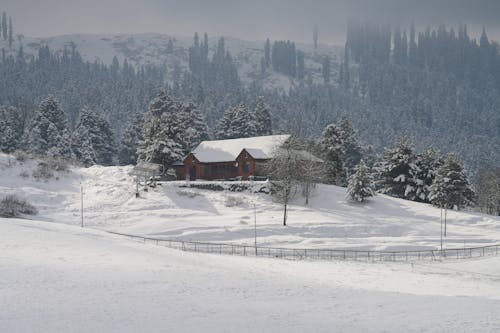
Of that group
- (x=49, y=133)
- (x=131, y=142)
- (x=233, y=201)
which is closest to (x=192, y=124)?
(x=131, y=142)

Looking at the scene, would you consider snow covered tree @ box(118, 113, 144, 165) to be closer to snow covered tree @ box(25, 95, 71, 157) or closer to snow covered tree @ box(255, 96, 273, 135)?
snow covered tree @ box(25, 95, 71, 157)

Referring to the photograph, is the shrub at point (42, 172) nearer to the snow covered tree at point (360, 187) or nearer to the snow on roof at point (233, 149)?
the snow on roof at point (233, 149)

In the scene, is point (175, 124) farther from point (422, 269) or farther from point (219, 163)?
point (422, 269)

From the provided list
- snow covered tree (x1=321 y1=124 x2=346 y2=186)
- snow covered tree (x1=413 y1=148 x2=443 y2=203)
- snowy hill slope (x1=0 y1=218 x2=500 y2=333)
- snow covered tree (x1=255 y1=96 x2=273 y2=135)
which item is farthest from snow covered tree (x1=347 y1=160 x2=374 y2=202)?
snow covered tree (x1=255 y1=96 x2=273 y2=135)

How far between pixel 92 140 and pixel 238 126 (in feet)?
93.9

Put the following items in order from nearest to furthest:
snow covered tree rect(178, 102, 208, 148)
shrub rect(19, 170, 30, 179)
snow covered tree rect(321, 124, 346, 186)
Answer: shrub rect(19, 170, 30, 179) < snow covered tree rect(321, 124, 346, 186) < snow covered tree rect(178, 102, 208, 148)

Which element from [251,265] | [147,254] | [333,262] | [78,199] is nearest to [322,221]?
[333,262]

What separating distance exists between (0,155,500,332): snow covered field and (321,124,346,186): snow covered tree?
920 cm

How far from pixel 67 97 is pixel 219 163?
426 feet

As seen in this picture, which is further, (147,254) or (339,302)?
(147,254)

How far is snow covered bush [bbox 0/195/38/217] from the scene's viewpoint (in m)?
51.0

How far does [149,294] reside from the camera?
22.7 m

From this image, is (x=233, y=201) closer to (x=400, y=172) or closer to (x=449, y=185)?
(x=400, y=172)

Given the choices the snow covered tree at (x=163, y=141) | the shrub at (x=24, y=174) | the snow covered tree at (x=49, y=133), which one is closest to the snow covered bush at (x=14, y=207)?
the shrub at (x=24, y=174)
